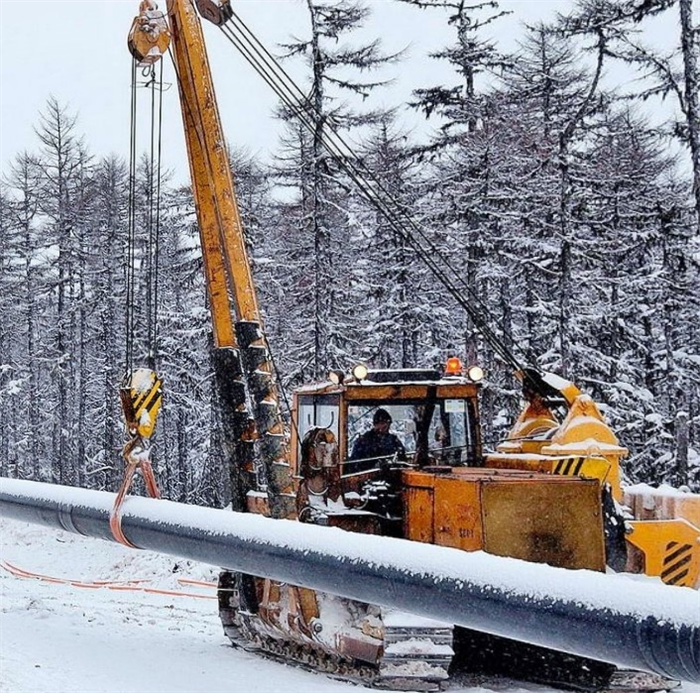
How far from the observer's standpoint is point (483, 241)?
2403 centimetres

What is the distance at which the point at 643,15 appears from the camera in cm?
1955

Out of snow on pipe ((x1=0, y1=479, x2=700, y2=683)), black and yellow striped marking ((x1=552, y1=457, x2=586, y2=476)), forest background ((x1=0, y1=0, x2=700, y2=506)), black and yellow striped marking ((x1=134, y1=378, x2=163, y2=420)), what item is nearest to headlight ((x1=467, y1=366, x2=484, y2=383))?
black and yellow striped marking ((x1=552, y1=457, x2=586, y2=476))

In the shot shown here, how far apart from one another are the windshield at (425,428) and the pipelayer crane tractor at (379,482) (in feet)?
0.05

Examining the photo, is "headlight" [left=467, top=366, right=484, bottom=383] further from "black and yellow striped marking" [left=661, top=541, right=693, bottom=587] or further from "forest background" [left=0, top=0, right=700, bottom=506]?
"forest background" [left=0, top=0, right=700, bottom=506]

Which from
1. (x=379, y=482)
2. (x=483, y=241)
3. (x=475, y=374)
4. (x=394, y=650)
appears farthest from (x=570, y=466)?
(x=483, y=241)

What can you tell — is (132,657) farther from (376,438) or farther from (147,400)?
(376,438)

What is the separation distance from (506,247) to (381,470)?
59.8 feet

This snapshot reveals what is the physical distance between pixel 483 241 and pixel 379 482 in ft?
51.7

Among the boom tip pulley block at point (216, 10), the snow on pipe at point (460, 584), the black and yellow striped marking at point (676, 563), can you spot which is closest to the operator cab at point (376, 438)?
the black and yellow striped marking at point (676, 563)

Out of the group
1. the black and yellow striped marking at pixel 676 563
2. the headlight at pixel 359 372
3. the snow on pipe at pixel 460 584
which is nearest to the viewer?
the snow on pipe at pixel 460 584

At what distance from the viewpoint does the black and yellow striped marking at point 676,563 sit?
918cm

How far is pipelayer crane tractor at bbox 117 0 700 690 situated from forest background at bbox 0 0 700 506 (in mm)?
11075

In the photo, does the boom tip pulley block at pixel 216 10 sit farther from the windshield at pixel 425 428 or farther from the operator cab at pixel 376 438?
the windshield at pixel 425 428

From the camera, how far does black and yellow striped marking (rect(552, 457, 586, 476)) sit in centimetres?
923
